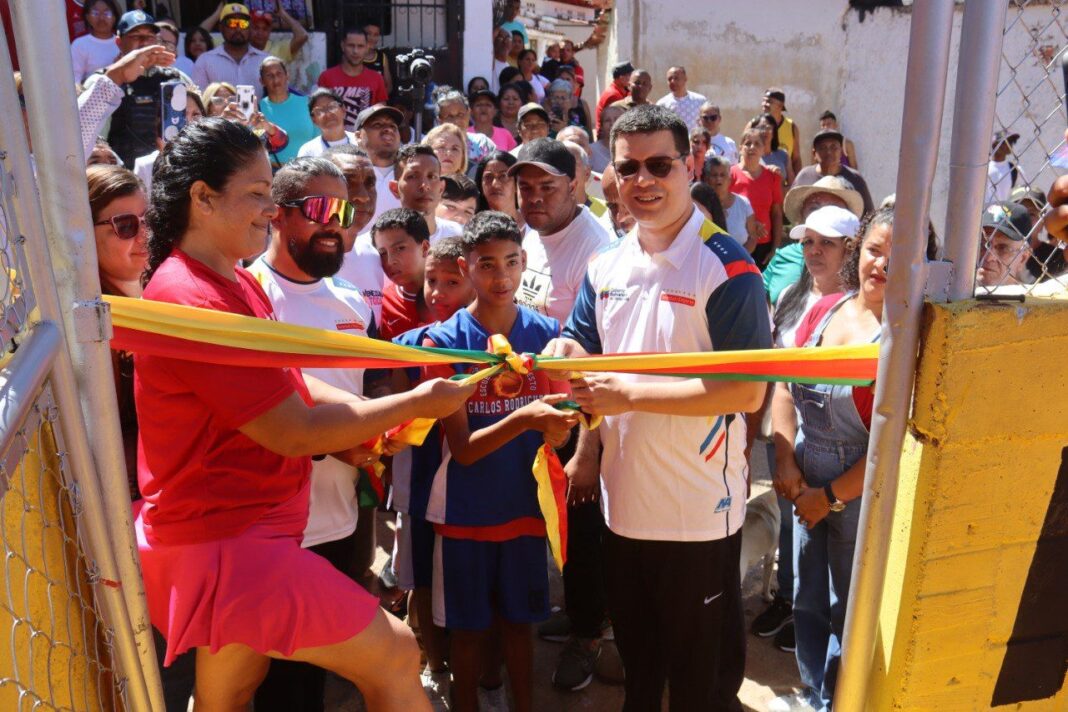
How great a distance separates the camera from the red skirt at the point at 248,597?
237 centimetres

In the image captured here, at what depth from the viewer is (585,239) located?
484 cm

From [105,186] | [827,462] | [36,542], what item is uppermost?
[105,186]

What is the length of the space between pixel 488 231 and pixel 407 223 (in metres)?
1.06

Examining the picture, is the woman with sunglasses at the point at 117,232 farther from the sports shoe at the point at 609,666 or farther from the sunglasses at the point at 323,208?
the sports shoe at the point at 609,666

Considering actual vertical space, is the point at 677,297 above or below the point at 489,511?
above

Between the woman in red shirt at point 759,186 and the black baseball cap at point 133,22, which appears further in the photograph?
the woman in red shirt at point 759,186

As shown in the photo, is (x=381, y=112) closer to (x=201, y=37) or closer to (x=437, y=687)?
(x=437, y=687)

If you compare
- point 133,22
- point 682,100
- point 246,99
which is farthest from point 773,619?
point 682,100

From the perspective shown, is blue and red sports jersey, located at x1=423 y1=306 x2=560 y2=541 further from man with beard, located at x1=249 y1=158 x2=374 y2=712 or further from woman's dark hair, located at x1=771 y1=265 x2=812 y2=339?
woman's dark hair, located at x1=771 y1=265 x2=812 y2=339

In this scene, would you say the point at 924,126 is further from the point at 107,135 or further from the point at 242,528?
the point at 107,135

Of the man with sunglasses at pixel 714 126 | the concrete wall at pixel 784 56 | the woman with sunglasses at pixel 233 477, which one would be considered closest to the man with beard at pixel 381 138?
the woman with sunglasses at pixel 233 477

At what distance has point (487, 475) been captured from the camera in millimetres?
3502

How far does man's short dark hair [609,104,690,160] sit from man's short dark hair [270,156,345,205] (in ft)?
3.52

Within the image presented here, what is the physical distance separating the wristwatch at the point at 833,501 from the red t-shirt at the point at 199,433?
6.46 ft
